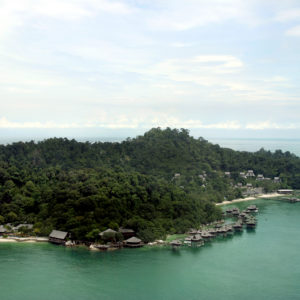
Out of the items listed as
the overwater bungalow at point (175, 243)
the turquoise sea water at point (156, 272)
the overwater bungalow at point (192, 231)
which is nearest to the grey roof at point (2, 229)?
the turquoise sea water at point (156, 272)

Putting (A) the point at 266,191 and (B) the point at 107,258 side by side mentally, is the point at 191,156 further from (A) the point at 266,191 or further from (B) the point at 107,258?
(B) the point at 107,258

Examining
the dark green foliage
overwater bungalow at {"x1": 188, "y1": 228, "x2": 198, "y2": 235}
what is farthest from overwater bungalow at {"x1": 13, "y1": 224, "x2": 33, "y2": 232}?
overwater bungalow at {"x1": 188, "y1": 228, "x2": 198, "y2": 235}

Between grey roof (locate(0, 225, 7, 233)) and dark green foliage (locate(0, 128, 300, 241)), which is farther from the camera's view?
dark green foliage (locate(0, 128, 300, 241))

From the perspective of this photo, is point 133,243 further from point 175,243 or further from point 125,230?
point 175,243

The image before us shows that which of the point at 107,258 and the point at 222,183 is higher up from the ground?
the point at 222,183

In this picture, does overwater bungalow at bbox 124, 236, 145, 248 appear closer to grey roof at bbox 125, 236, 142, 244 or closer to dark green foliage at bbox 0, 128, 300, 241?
grey roof at bbox 125, 236, 142, 244

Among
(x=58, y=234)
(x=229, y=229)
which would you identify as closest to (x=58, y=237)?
(x=58, y=234)

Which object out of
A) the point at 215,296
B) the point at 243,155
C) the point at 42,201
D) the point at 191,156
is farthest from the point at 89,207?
the point at 243,155
